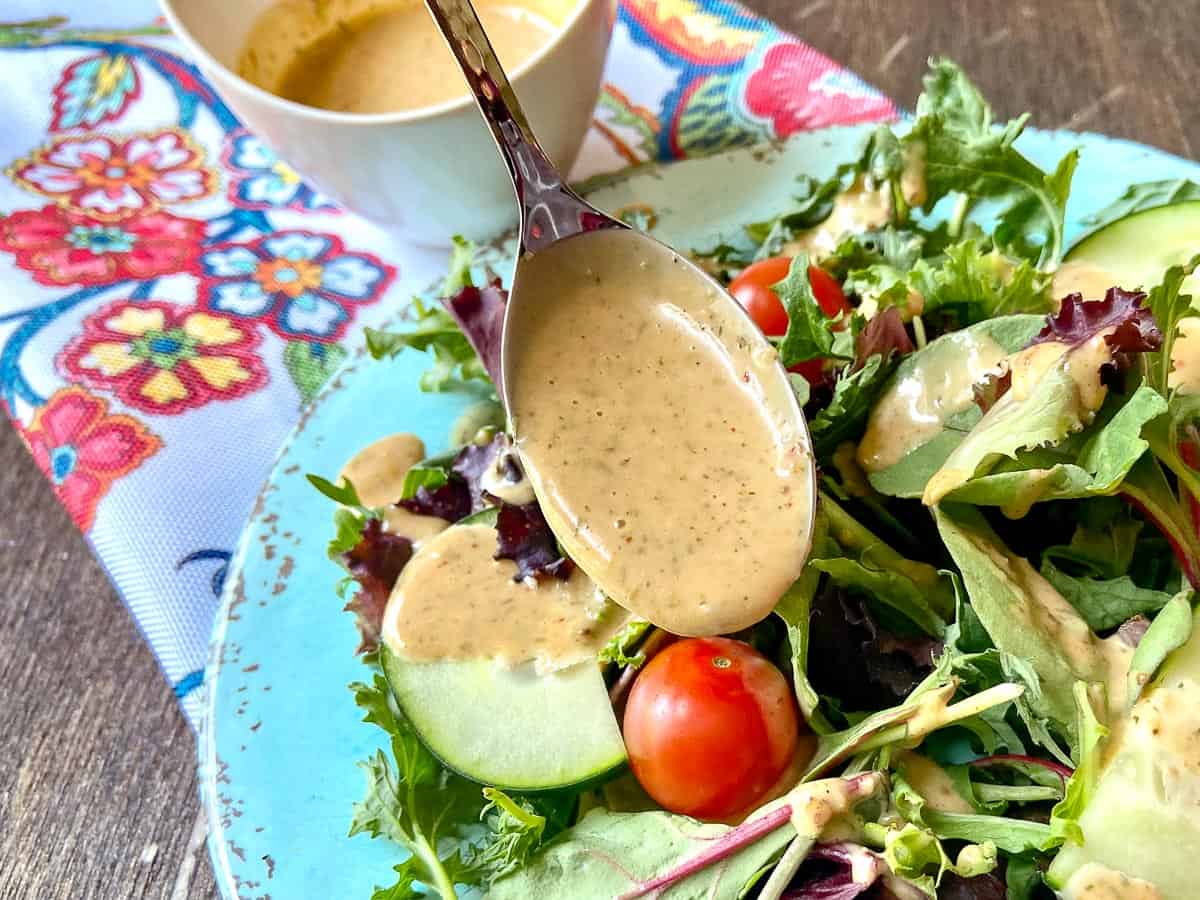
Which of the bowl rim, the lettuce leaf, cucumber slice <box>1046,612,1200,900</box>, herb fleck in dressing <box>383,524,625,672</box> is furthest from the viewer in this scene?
the bowl rim

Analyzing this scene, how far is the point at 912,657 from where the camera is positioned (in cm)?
129

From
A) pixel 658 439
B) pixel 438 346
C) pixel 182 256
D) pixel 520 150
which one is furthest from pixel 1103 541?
pixel 182 256

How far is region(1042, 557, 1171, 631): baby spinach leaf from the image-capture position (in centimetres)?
122

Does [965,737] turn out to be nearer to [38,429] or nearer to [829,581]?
[829,581]

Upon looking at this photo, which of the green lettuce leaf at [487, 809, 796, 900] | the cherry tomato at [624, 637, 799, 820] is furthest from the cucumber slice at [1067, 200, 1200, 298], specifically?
the green lettuce leaf at [487, 809, 796, 900]

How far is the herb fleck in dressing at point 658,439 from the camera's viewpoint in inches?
47.0

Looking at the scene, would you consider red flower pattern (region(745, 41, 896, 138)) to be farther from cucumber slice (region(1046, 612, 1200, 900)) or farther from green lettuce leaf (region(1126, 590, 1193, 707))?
cucumber slice (region(1046, 612, 1200, 900))

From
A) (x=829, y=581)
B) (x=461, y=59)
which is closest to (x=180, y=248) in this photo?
(x=461, y=59)

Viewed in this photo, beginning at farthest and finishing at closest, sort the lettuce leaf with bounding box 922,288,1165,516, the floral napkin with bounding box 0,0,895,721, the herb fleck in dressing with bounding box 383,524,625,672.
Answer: the floral napkin with bounding box 0,0,895,721
the herb fleck in dressing with bounding box 383,524,625,672
the lettuce leaf with bounding box 922,288,1165,516

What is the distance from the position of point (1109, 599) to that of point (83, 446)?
5.06ft

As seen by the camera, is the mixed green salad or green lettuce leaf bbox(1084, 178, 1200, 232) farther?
green lettuce leaf bbox(1084, 178, 1200, 232)

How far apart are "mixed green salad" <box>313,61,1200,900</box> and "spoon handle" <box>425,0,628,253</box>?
0.16 metres

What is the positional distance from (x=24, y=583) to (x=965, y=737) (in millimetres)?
1459

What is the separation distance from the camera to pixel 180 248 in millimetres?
2092
